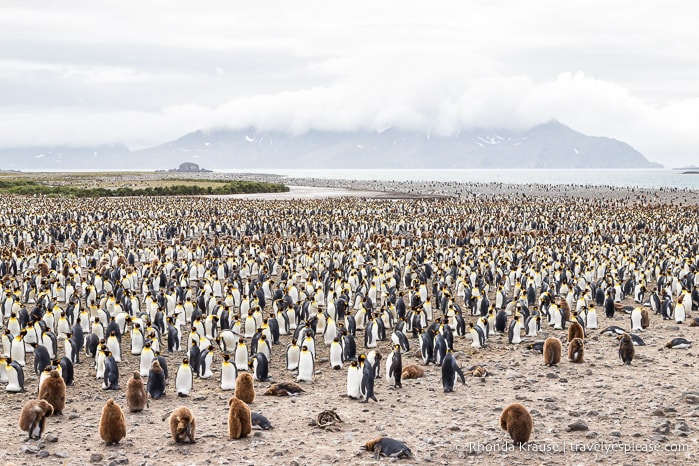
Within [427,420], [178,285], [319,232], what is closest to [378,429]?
[427,420]

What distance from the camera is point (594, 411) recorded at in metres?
9.10

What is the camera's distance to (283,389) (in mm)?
10133

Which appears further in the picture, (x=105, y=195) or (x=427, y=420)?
(x=105, y=195)

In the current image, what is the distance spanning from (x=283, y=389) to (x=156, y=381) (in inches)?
75.9

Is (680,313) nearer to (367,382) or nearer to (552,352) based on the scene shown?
(552,352)

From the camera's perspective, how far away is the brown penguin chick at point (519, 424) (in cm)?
800

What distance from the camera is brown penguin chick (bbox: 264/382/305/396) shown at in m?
10.1

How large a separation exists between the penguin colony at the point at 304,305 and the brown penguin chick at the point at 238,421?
0.7 inches

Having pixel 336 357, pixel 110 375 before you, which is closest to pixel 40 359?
pixel 110 375

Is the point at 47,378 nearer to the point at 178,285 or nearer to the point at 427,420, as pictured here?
the point at 427,420

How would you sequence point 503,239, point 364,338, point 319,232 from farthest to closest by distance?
1. point 319,232
2. point 503,239
3. point 364,338

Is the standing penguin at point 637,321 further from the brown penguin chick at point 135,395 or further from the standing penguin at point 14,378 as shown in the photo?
the standing penguin at point 14,378

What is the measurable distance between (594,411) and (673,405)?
49.0 inches

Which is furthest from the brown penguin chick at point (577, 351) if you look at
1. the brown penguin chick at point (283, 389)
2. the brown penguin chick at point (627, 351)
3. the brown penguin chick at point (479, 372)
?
the brown penguin chick at point (283, 389)
